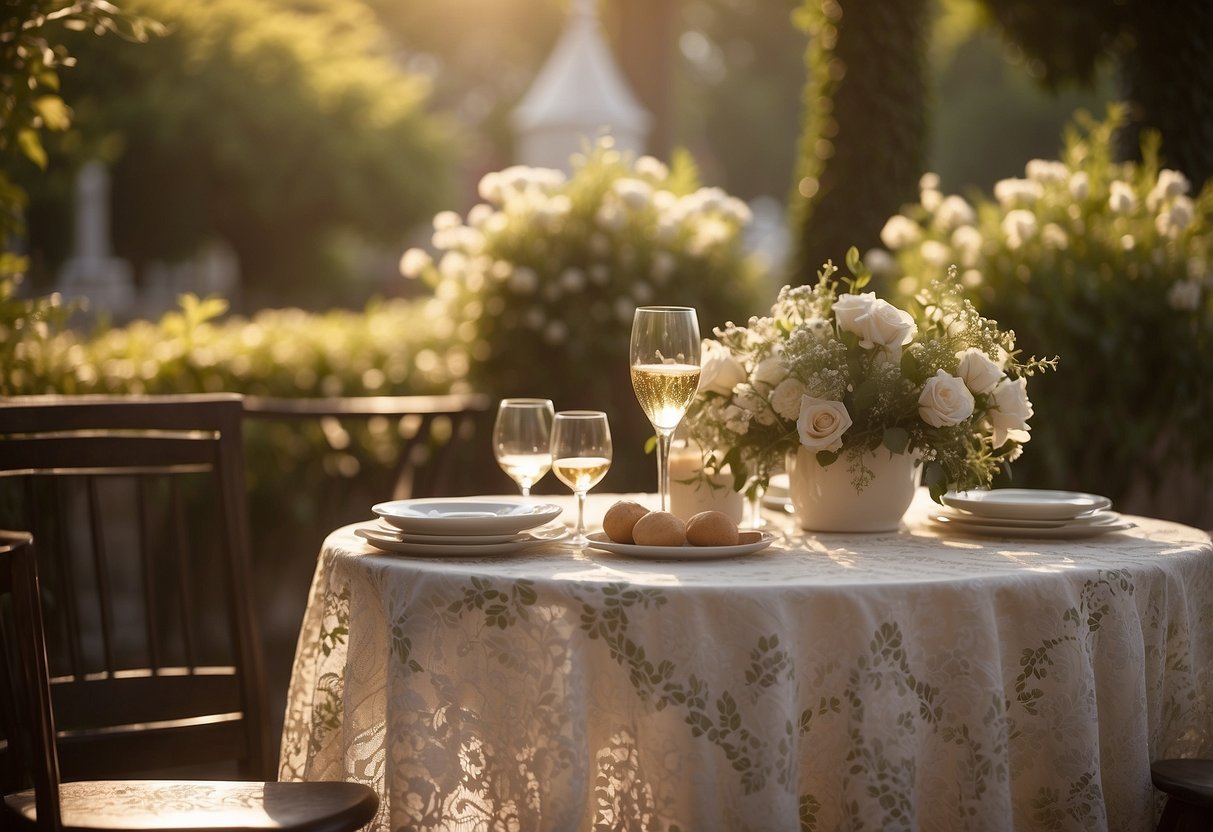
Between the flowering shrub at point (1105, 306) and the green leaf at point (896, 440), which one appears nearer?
the green leaf at point (896, 440)

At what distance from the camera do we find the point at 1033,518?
101 inches

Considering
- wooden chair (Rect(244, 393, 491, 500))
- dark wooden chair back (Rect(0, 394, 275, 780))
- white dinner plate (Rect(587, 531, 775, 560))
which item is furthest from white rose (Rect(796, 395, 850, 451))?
wooden chair (Rect(244, 393, 491, 500))

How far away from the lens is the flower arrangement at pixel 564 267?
238 inches

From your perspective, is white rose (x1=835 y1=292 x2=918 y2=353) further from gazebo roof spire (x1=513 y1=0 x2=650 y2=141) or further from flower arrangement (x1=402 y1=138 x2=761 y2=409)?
gazebo roof spire (x1=513 y1=0 x2=650 y2=141)

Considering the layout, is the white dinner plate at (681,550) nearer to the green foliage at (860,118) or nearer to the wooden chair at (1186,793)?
the wooden chair at (1186,793)

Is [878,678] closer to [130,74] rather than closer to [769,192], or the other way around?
[130,74]

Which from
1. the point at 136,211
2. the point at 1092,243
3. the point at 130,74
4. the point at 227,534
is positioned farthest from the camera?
the point at 136,211

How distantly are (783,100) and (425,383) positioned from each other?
1424 inches

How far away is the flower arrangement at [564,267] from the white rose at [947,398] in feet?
12.0

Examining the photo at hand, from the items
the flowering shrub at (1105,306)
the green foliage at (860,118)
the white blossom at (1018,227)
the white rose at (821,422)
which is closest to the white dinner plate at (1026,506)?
the white rose at (821,422)

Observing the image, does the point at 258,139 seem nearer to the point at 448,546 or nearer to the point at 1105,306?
the point at 1105,306

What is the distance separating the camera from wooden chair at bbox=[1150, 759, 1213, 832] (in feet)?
6.96

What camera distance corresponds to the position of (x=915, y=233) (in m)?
6.09

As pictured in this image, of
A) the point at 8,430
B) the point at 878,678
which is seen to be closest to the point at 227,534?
the point at 8,430
